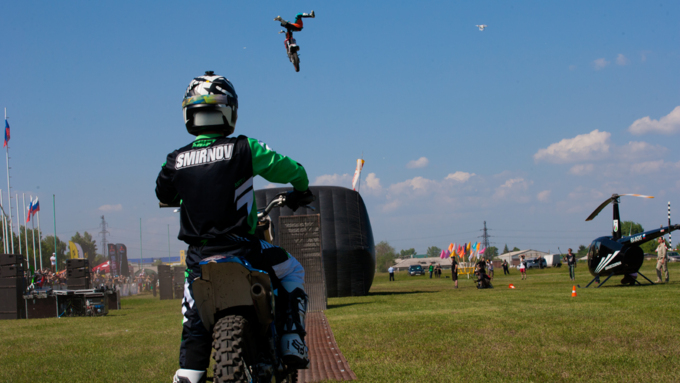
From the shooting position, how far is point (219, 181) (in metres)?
3.06

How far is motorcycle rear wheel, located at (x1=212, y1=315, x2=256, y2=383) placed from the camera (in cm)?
262

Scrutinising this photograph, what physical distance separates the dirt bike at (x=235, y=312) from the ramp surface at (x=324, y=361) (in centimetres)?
254

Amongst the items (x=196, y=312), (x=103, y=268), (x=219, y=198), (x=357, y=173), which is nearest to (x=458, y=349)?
(x=196, y=312)

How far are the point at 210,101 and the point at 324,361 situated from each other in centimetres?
387

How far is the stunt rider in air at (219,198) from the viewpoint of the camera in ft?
9.99

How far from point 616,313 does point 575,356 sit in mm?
4575

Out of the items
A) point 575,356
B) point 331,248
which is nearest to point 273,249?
point 575,356

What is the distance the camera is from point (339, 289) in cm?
2475

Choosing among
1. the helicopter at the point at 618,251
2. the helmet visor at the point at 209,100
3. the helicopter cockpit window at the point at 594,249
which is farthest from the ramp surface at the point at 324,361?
the helicopter cockpit window at the point at 594,249

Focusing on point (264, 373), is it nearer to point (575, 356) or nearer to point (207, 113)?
point (207, 113)

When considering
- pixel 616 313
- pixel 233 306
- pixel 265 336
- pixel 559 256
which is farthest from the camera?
pixel 559 256

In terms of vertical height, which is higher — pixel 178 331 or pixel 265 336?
pixel 265 336

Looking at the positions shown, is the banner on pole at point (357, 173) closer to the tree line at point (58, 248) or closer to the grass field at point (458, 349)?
the grass field at point (458, 349)

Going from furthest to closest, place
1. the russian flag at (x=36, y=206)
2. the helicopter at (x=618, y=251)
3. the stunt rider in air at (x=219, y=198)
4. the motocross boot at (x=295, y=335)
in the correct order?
the russian flag at (x=36, y=206)
the helicopter at (x=618, y=251)
the motocross boot at (x=295, y=335)
the stunt rider in air at (x=219, y=198)
